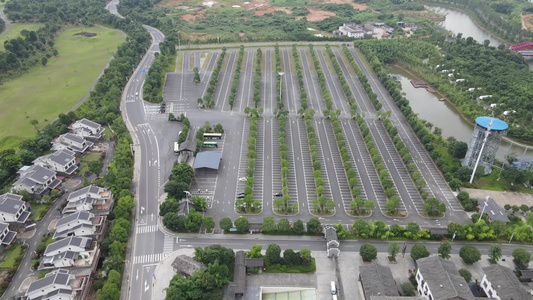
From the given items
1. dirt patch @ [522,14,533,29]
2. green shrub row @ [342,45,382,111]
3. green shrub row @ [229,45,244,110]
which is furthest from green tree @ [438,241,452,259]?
dirt patch @ [522,14,533,29]

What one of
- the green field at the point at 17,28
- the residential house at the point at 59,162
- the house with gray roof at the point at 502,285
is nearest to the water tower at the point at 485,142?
the house with gray roof at the point at 502,285

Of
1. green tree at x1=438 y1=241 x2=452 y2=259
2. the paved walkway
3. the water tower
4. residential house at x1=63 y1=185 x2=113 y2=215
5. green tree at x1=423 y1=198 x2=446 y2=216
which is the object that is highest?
the water tower

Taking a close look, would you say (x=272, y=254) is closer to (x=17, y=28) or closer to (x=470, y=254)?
(x=470, y=254)

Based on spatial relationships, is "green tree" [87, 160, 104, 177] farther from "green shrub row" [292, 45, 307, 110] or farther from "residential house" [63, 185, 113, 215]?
"green shrub row" [292, 45, 307, 110]

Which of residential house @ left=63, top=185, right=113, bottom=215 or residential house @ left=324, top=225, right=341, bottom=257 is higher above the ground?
residential house @ left=324, top=225, right=341, bottom=257

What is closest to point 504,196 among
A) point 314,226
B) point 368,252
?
point 368,252

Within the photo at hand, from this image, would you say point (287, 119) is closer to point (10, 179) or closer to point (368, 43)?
point (10, 179)

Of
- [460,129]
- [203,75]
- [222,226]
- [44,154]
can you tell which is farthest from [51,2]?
[460,129]
